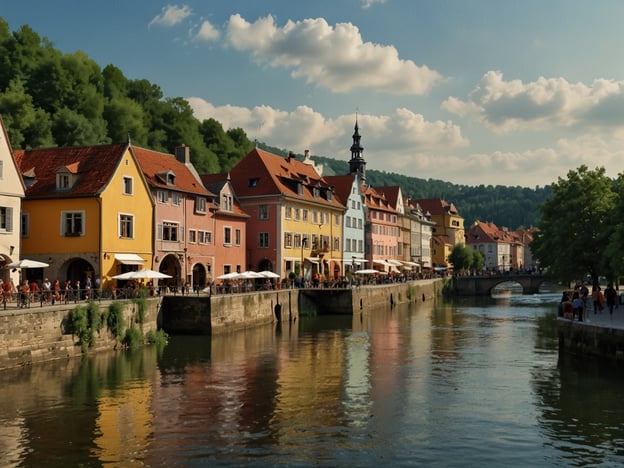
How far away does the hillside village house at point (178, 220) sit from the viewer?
5309cm

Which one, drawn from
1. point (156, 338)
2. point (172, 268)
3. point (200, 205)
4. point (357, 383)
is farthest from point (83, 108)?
point (357, 383)

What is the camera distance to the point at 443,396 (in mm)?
26672

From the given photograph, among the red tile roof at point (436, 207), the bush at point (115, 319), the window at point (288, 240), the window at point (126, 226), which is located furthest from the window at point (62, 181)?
the red tile roof at point (436, 207)

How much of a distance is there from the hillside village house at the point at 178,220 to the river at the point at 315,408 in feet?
45.2

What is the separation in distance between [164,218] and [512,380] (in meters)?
30.8

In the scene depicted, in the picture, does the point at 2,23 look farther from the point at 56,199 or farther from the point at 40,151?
the point at 56,199

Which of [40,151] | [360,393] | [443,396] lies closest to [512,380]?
[443,396]

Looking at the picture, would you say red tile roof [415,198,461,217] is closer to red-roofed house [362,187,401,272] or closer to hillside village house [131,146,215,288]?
red-roofed house [362,187,401,272]

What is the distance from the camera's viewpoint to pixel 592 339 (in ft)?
111

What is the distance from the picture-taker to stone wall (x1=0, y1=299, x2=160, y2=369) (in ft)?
103

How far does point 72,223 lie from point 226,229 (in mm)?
18985

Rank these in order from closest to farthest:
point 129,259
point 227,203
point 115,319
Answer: point 115,319 < point 129,259 < point 227,203

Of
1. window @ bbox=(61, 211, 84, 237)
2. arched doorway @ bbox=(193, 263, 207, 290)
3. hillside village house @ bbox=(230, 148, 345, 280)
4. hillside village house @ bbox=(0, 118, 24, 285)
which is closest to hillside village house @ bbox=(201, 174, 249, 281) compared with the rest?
arched doorway @ bbox=(193, 263, 207, 290)

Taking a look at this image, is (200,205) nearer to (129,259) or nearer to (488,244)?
(129,259)
